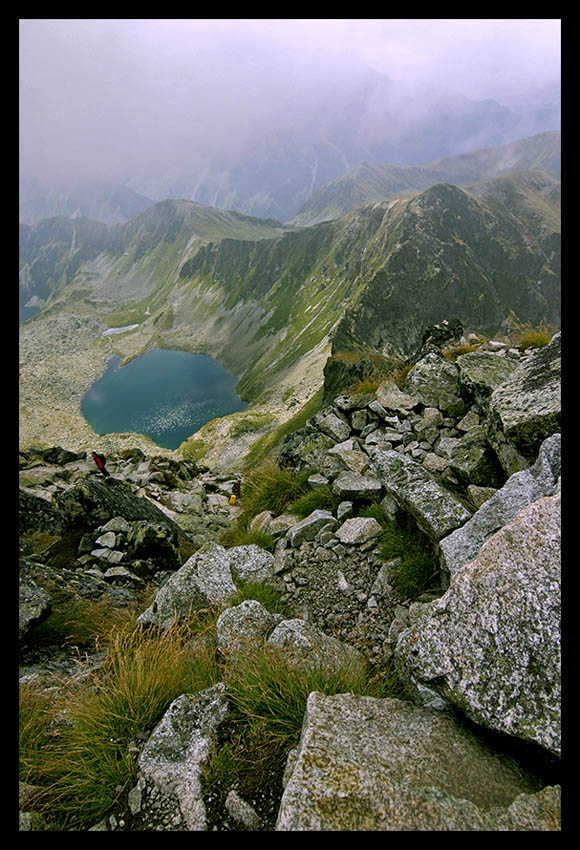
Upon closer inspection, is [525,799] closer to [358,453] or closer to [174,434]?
[358,453]

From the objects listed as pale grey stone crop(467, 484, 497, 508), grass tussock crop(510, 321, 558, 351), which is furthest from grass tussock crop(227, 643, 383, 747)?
grass tussock crop(510, 321, 558, 351)

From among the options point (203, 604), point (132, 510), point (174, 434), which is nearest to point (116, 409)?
point (174, 434)

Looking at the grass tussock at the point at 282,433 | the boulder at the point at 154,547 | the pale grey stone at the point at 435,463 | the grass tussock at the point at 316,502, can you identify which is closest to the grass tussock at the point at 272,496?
the grass tussock at the point at 316,502

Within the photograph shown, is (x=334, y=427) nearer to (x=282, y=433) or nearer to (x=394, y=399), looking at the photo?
(x=394, y=399)

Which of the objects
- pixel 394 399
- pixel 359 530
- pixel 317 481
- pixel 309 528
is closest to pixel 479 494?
pixel 359 530
